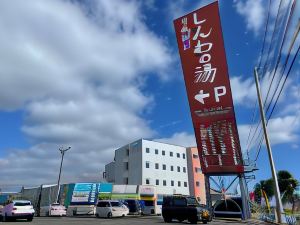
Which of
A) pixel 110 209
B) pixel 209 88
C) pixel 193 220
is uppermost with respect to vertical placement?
pixel 209 88

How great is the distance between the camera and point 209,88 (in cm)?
3588

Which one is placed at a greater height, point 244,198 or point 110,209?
point 244,198

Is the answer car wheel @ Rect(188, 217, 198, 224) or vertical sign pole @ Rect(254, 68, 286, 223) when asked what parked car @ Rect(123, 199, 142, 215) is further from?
vertical sign pole @ Rect(254, 68, 286, 223)

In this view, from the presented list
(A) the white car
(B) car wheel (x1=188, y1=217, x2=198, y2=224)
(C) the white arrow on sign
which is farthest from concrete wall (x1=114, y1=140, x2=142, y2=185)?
(B) car wheel (x1=188, y1=217, x2=198, y2=224)

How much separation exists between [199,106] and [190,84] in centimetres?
231

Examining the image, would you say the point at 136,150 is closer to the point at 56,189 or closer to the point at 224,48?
the point at 56,189

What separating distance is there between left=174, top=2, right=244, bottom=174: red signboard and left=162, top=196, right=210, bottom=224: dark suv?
386 inches

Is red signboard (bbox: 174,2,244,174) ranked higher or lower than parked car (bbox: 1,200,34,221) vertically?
higher

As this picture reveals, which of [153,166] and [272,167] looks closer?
[272,167]

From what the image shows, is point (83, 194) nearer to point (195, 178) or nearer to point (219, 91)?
point (219, 91)

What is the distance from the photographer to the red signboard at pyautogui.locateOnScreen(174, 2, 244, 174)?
3541 centimetres

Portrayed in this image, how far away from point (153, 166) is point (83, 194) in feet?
113

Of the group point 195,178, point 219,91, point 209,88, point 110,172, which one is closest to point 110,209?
point 209,88

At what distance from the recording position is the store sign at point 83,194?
5100cm
